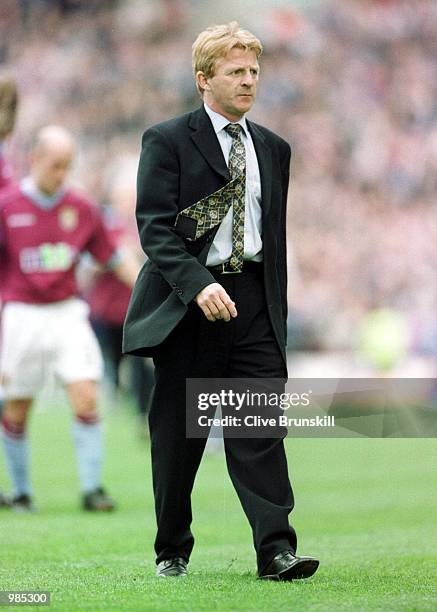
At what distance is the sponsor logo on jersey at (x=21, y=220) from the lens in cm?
Answer: 841

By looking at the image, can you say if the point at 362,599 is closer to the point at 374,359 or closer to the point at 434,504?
the point at 434,504

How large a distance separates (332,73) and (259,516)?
1617 cm

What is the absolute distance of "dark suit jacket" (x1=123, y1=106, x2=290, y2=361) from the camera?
4.88 m

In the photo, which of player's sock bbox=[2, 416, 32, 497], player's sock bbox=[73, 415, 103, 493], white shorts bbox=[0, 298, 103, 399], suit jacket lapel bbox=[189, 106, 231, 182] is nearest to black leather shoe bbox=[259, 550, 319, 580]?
suit jacket lapel bbox=[189, 106, 231, 182]

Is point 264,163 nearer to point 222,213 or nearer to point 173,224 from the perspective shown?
point 222,213

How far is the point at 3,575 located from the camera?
526 cm

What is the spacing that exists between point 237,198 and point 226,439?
33.1 inches

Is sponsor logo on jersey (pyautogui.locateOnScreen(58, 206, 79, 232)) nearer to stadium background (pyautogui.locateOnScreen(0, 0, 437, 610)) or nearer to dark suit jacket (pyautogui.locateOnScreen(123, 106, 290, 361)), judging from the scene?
dark suit jacket (pyautogui.locateOnScreen(123, 106, 290, 361))

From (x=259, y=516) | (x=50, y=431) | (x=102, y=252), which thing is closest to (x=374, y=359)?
(x=50, y=431)

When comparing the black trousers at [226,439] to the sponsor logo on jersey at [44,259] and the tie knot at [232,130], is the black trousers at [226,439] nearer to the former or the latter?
the tie knot at [232,130]

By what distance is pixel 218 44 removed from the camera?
16.3 ft

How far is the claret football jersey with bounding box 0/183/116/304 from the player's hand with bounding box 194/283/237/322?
381 centimetres

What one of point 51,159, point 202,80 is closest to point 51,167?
point 51,159

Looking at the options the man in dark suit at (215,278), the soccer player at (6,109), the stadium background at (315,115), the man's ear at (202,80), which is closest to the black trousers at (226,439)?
the man in dark suit at (215,278)
